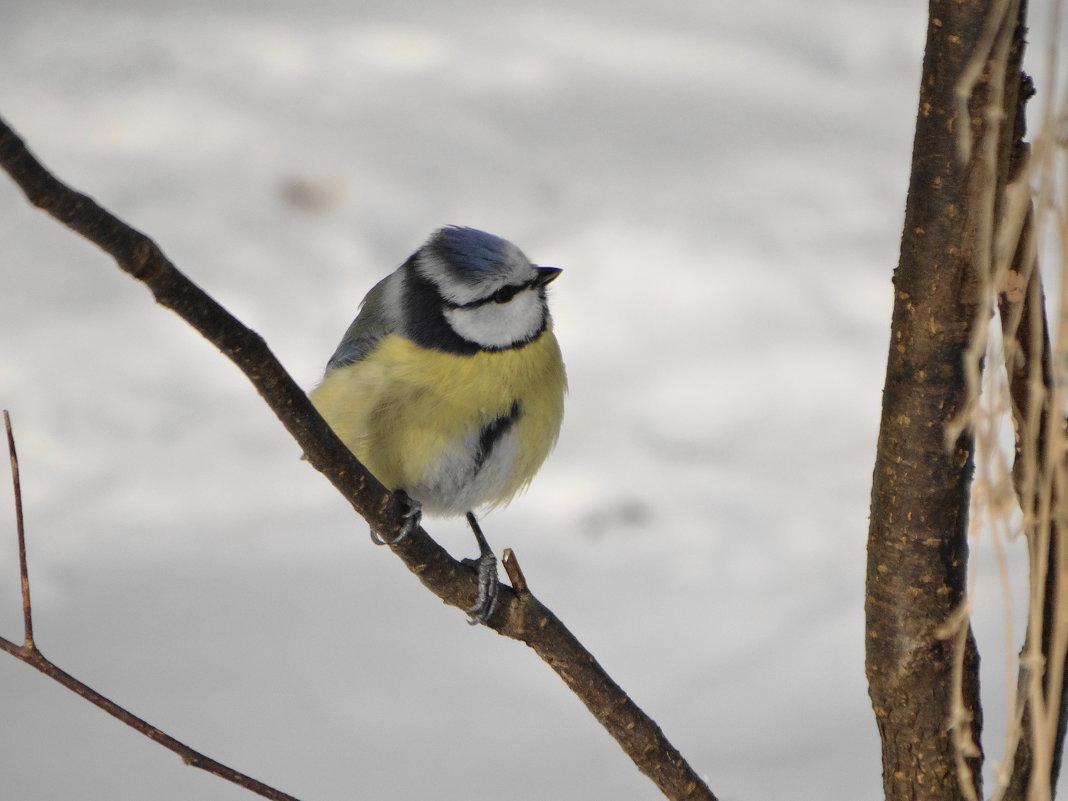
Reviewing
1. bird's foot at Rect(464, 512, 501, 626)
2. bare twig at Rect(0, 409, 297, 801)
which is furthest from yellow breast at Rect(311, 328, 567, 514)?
bare twig at Rect(0, 409, 297, 801)

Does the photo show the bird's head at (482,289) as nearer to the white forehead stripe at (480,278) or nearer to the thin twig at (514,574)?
the white forehead stripe at (480,278)

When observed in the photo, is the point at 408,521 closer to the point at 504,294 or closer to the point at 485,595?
the point at 485,595

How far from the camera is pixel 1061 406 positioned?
17.1 inches

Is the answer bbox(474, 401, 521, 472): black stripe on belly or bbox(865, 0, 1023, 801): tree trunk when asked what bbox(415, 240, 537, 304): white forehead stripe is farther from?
bbox(865, 0, 1023, 801): tree trunk

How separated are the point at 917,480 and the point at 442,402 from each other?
35 cm

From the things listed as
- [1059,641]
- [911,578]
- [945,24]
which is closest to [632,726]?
[911,578]

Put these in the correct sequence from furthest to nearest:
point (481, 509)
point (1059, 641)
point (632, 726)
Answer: point (481, 509) → point (632, 726) → point (1059, 641)

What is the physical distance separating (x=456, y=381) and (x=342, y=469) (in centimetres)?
24

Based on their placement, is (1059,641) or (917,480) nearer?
(1059,641)

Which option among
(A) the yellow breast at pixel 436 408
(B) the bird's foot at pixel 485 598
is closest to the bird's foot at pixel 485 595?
(B) the bird's foot at pixel 485 598

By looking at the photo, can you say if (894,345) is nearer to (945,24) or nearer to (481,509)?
(945,24)

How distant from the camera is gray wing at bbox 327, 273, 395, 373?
34.2 inches

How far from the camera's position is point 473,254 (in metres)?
0.85

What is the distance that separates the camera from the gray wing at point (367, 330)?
0.87 metres
